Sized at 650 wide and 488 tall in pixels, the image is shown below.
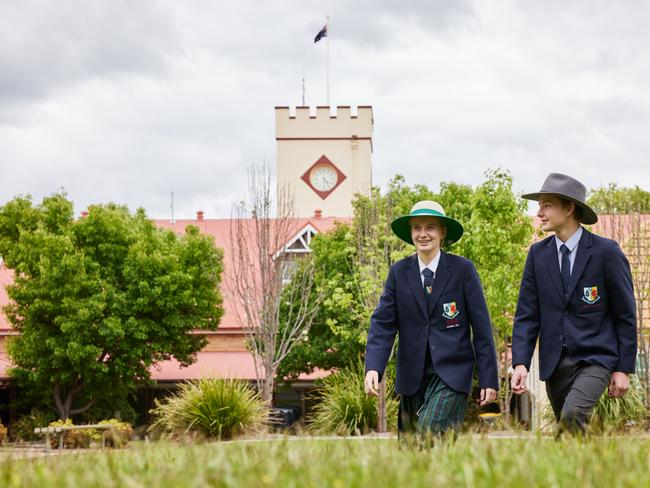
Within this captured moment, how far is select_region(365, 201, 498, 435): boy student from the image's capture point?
6441mm

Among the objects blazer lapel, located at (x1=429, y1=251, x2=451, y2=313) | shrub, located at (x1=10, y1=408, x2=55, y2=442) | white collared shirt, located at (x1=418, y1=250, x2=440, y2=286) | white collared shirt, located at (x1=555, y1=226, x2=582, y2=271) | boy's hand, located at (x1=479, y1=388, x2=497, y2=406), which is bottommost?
shrub, located at (x1=10, y1=408, x2=55, y2=442)

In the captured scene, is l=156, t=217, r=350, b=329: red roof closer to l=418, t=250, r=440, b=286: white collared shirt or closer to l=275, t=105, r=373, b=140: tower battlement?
l=275, t=105, r=373, b=140: tower battlement

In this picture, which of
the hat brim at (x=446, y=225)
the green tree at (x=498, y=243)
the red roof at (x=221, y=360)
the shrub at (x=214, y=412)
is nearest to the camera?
the hat brim at (x=446, y=225)

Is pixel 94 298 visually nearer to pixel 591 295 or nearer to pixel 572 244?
pixel 572 244

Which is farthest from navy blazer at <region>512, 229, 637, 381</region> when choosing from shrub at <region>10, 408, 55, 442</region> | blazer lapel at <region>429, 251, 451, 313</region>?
shrub at <region>10, 408, 55, 442</region>

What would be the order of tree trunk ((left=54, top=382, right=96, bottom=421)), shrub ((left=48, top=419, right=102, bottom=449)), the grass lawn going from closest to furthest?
the grass lawn → shrub ((left=48, top=419, right=102, bottom=449)) → tree trunk ((left=54, top=382, right=96, bottom=421))

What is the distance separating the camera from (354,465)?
3740 millimetres

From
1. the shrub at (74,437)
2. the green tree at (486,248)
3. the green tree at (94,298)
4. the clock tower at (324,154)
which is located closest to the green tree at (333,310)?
the green tree at (486,248)

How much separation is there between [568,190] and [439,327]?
1198 millimetres

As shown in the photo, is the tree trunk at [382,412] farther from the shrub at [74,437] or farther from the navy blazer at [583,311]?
the navy blazer at [583,311]

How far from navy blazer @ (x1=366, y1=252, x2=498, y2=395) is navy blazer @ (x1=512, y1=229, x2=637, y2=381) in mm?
248

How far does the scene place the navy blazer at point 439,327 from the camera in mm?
6500

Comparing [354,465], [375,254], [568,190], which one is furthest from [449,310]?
[375,254]

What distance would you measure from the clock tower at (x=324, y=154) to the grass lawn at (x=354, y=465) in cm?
6177
